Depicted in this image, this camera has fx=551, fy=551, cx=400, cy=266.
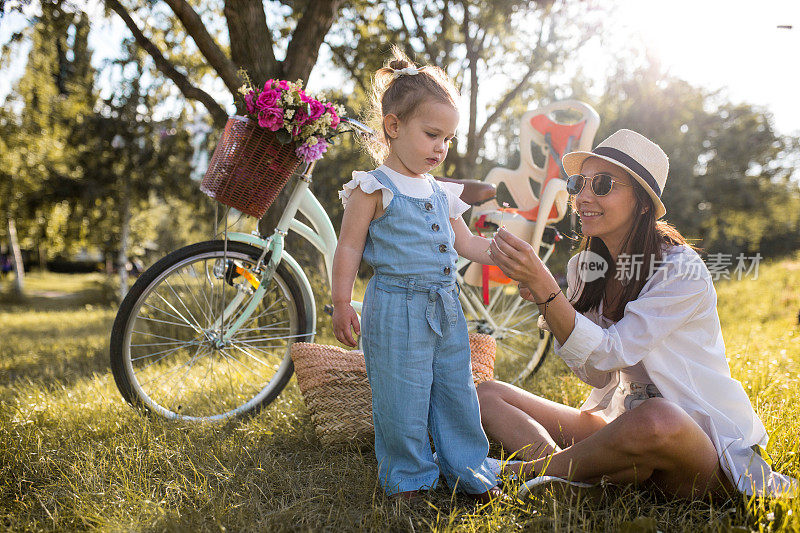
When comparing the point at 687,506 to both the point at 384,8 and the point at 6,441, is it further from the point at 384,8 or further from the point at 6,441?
the point at 384,8

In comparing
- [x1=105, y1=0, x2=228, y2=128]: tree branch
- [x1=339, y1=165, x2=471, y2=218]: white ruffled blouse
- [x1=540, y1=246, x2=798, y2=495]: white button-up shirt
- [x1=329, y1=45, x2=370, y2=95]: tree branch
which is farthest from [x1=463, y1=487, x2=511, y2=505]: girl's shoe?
[x1=329, y1=45, x2=370, y2=95]: tree branch

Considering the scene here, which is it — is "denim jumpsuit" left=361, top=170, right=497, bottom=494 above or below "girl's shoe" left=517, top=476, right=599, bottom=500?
above

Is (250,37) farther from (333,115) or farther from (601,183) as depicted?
(601,183)

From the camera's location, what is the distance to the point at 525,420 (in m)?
2.25

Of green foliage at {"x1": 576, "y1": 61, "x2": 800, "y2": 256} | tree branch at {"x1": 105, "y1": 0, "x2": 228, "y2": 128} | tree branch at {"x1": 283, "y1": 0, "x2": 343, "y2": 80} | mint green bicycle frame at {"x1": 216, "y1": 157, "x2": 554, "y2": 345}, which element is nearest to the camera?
mint green bicycle frame at {"x1": 216, "y1": 157, "x2": 554, "y2": 345}

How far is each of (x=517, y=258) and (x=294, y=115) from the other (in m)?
1.34

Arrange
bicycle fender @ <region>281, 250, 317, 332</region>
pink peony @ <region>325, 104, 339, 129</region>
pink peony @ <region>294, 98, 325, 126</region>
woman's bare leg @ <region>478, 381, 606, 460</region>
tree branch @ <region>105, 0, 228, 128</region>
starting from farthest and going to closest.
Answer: tree branch @ <region>105, 0, 228, 128</region>, bicycle fender @ <region>281, 250, 317, 332</region>, pink peony @ <region>325, 104, 339, 129</region>, pink peony @ <region>294, 98, 325, 126</region>, woman's bare leg @ <region>478, 381, 606, 460</region>

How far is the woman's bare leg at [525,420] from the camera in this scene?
7.28ft

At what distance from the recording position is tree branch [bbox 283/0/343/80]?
14.5 feet

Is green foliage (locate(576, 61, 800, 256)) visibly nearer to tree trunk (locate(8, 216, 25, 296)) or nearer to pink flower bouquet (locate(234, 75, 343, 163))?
pink flower bouquet (locate(234, 75, 343, 163))

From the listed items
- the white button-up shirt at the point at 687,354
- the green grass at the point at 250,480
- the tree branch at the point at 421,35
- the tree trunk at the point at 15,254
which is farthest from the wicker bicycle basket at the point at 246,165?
the tree trunk at the point at 15,254

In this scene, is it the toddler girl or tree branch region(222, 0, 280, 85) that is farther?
tree branch region(222, 0, 280, 85)

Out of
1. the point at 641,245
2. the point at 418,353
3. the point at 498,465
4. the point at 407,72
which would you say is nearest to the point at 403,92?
the point at 407,72

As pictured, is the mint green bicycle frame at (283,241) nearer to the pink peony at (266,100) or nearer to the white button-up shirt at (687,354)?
the pink peony at (266,100)
